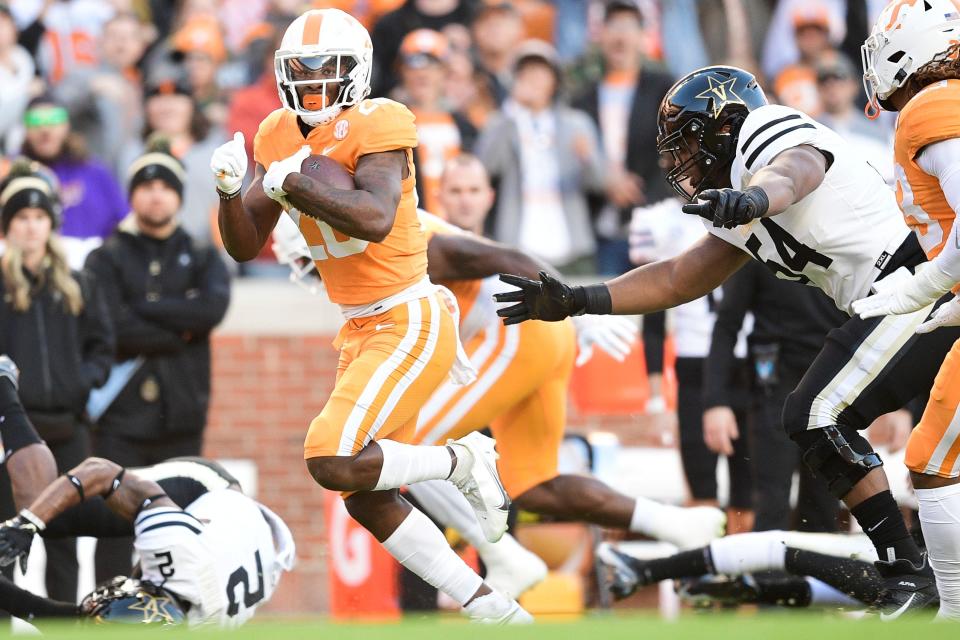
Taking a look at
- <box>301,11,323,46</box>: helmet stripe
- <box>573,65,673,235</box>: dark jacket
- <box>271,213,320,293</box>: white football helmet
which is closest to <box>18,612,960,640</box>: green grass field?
<box>301,11,323,46</box>: helmet stripe

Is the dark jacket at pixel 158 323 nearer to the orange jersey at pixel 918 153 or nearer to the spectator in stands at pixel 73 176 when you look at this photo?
the spectator in stands at pixel 73 176

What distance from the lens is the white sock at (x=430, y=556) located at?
5.67 m

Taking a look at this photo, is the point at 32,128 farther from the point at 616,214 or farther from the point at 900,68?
the point at 900,68

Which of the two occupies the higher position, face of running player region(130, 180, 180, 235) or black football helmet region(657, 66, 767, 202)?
black football helmet region(657, 66, 767, 202)

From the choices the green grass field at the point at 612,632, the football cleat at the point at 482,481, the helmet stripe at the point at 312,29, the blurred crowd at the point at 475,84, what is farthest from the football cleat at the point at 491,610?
the blurred crowd at the point at 475,84

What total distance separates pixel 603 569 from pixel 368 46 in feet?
9.06

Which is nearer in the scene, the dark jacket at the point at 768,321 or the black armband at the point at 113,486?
the black armband at the point at 113,486

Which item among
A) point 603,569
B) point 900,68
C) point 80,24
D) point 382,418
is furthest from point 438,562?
point 80,24

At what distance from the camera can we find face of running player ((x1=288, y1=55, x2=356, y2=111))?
555cm

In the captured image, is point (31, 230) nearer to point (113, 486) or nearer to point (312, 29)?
point (113, 486)

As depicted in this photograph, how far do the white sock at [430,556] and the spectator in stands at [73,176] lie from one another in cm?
433

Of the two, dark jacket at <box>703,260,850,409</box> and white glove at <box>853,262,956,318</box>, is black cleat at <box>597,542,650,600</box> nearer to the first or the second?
dark jacket at <box>703,260,850,409</box>

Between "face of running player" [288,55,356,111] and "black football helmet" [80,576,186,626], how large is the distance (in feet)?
5.85

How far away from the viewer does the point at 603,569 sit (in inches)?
288
